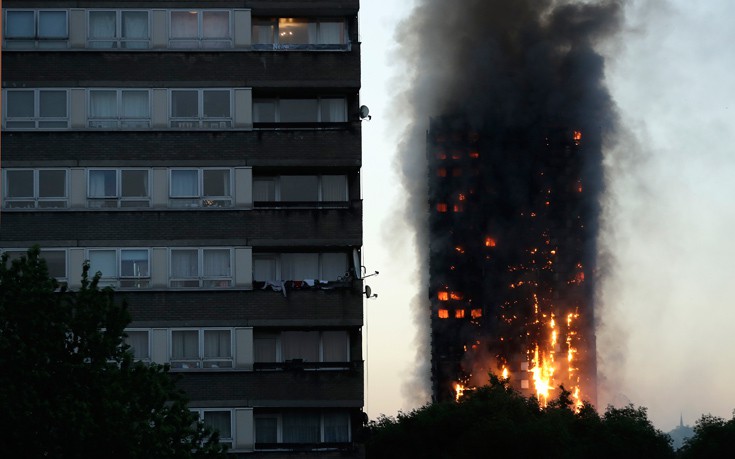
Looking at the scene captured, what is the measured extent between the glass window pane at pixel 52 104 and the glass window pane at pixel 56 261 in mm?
5011

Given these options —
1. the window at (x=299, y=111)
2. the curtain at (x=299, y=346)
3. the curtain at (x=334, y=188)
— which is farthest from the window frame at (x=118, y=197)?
the curtain at (x=299, y=346)

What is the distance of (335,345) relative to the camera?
61719 millimetres

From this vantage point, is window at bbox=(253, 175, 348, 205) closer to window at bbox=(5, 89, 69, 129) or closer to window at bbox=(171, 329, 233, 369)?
window at bbox=(171, 329, 233, 369)

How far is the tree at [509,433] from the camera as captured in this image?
89688 mm

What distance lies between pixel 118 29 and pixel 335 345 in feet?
46.1

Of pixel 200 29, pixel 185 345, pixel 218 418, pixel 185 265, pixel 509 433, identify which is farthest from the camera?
pixel 509 433

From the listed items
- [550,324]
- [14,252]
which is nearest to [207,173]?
[14,252]

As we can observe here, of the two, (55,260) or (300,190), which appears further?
(300,190)

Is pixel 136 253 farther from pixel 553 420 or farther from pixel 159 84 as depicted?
pixel 553 420

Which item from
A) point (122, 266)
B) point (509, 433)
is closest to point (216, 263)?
point (122, 266)

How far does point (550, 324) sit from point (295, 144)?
13874 centimetres

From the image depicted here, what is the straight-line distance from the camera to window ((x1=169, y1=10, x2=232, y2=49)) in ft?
206

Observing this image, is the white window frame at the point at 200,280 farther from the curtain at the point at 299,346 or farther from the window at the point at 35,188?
the window at the point at 35,188

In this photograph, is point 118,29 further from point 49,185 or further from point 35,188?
point 35,188
